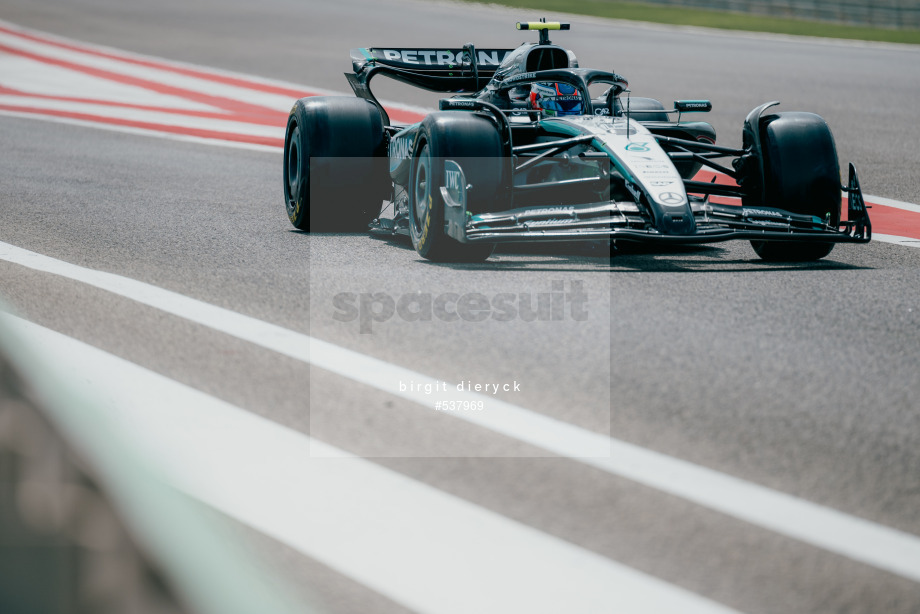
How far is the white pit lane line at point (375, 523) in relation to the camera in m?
2.35

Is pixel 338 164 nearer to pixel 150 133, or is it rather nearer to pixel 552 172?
pixel 552 172

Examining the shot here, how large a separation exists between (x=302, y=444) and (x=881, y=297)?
3.37 metres

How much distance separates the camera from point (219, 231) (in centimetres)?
739

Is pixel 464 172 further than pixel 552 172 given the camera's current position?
No

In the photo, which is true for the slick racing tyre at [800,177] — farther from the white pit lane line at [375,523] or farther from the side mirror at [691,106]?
the white pit lane line at [375,523]

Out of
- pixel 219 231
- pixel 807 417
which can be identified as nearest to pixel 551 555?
pixel 807 417

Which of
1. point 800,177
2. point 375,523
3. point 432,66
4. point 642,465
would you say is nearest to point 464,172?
point 800,177

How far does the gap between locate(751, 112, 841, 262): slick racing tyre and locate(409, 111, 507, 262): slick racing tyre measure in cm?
165

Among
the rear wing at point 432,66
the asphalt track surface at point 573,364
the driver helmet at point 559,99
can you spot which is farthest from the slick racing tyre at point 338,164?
the driver helmet at point 559,99

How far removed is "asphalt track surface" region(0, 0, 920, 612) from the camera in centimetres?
258

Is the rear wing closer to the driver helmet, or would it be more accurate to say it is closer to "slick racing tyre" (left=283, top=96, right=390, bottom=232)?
"slick racing tyre" (left=283, top=96, right=390, bottom=232)

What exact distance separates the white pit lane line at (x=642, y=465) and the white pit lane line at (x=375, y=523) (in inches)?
18.1

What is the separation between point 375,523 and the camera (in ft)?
8.98

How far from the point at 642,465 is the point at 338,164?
4.99 m
